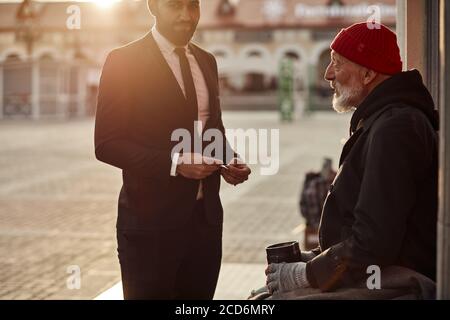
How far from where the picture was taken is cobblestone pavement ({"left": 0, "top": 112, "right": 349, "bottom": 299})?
6.88m

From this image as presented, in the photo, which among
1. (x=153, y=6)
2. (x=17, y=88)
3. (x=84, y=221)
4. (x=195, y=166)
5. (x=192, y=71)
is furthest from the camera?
(x=17, y=88)

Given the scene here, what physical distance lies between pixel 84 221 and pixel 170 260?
7306 millimetres

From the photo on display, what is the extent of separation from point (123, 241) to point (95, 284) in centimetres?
383

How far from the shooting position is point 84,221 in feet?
33.3

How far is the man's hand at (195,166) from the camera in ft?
9.46

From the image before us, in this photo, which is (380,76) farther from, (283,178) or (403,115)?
(283,178)

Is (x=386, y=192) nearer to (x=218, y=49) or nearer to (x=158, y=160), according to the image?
(x=158, y=160)

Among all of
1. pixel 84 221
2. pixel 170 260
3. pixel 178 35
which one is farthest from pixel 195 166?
pixel 84 221

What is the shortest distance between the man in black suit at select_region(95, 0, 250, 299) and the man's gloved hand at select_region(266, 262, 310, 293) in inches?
16.5

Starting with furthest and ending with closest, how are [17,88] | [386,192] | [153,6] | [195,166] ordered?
1. [17,88]
2. [153,6]
3. [195,166]
4. [386,192]

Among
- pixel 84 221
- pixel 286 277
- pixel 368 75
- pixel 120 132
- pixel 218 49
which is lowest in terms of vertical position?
pixel 84 221

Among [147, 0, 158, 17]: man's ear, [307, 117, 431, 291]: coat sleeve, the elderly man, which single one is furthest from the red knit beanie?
[147, 0, 158, 17]: man's ear

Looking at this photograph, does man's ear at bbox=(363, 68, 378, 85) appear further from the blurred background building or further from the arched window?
the arched window
